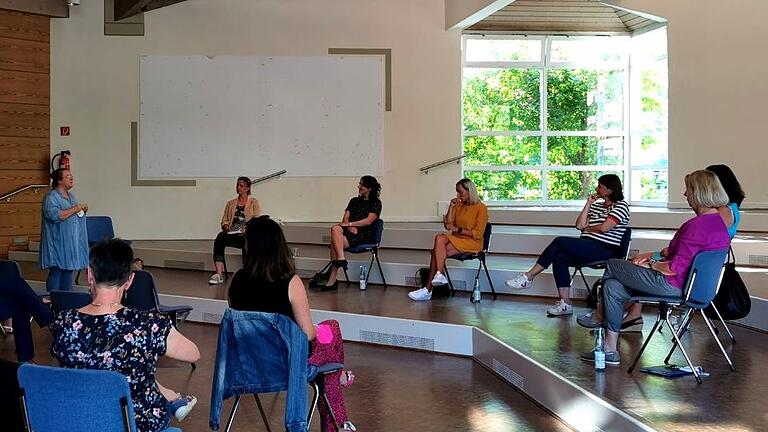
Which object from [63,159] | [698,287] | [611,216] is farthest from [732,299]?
[63,159]

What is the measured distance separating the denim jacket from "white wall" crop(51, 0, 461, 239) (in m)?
7.49

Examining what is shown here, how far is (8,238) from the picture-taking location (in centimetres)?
1018

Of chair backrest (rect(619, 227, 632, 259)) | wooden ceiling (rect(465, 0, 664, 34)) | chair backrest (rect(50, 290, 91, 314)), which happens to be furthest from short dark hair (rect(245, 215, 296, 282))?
wooden ceiling (rect(465, 0, 664, 34))

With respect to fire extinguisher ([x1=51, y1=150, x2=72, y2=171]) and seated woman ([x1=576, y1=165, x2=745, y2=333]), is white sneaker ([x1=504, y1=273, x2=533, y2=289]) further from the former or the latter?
fire extinguisher ([x1=51, y1=150, x2=72, y2=171])

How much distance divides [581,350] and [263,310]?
234 cm

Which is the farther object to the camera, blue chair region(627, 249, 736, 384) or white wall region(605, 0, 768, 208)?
white wall region(605, 0, 768, 208)

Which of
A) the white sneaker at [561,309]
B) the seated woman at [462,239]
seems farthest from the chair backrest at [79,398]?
the seated woman at [462,239]

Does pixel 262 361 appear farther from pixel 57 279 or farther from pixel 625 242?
pixel 57 279

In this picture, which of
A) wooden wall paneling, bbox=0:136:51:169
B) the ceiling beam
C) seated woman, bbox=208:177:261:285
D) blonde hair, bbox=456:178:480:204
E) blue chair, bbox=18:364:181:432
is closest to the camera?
blue chair, bbox=18:364:181:432

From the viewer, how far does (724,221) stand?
4.58 metres

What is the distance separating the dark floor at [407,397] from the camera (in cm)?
404

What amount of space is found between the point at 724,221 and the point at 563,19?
23.3 feet

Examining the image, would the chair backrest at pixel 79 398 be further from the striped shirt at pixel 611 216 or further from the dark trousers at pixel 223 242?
the dark trousers at pixel 223 242

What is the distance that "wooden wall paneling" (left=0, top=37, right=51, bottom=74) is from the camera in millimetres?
10094
